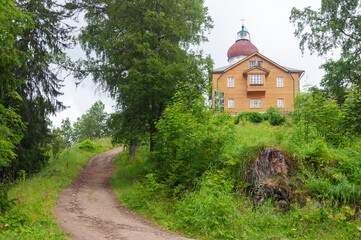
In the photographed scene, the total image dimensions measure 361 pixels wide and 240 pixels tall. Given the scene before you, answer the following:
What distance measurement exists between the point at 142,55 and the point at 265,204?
10272 mm

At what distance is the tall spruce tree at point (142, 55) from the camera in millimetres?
14117

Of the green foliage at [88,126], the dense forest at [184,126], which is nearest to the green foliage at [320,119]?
the dense forest at [184,126]

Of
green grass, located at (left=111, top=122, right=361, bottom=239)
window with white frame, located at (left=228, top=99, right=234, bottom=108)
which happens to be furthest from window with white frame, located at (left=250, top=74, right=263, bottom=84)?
green grass, located at (left=111, top=122, right=361, bottom=239)

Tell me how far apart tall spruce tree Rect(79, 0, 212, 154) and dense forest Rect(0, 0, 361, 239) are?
3.0 inches

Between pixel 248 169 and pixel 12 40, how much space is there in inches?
345

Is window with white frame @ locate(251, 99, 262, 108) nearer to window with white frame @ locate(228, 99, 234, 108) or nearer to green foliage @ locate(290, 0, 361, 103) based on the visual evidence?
window with white frame @ locate(228, 99, 234, 108)

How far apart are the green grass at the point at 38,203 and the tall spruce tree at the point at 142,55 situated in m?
4.20

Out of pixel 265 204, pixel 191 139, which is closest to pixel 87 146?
pixel 191 139

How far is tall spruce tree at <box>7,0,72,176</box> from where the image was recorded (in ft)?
46.5

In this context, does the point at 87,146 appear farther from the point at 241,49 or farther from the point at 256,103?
the point at 241,49

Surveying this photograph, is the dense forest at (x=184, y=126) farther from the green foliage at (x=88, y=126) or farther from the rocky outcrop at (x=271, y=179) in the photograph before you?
the green foliage at (x=88, y=126)

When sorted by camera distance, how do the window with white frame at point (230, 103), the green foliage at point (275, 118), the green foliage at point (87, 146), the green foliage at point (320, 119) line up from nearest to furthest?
the green foliage at point (320, 119), the green foliage at point (275, 118), the green foliage at point (87, 146), the window with white frame at point (230, 103)

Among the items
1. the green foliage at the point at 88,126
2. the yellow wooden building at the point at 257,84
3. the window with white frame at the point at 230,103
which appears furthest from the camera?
the green foliage at the point at 88,126

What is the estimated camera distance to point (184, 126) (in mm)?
10094
